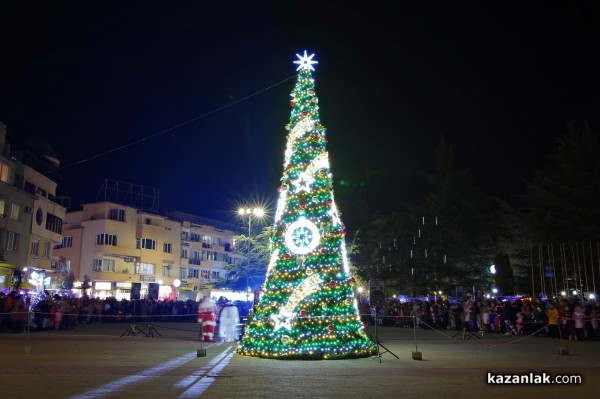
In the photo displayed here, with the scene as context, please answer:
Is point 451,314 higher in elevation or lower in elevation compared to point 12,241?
lower

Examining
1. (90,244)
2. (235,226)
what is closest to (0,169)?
(90,244)

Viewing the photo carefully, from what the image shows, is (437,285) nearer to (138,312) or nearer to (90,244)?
(138,312)

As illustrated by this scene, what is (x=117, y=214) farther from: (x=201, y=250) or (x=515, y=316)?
A: (x=515, y=316)

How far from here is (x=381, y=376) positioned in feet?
37.2

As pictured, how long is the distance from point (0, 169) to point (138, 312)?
13.7 m

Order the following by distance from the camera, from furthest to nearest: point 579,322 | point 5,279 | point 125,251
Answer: point 125,251
point 5,279
point 579,322

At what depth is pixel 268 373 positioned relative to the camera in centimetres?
1174

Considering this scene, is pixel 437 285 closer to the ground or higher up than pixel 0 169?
closer to the ground

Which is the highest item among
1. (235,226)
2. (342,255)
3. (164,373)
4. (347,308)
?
(235,226)

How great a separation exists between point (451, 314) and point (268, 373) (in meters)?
20.2

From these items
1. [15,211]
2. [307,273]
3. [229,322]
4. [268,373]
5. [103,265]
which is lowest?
[268,373]

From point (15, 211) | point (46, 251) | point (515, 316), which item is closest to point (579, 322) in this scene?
point (515, 316)

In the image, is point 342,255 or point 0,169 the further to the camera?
point 0,169

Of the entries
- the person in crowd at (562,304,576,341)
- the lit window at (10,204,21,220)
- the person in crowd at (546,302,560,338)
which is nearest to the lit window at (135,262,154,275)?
the lit window at (10,204,21,220)
